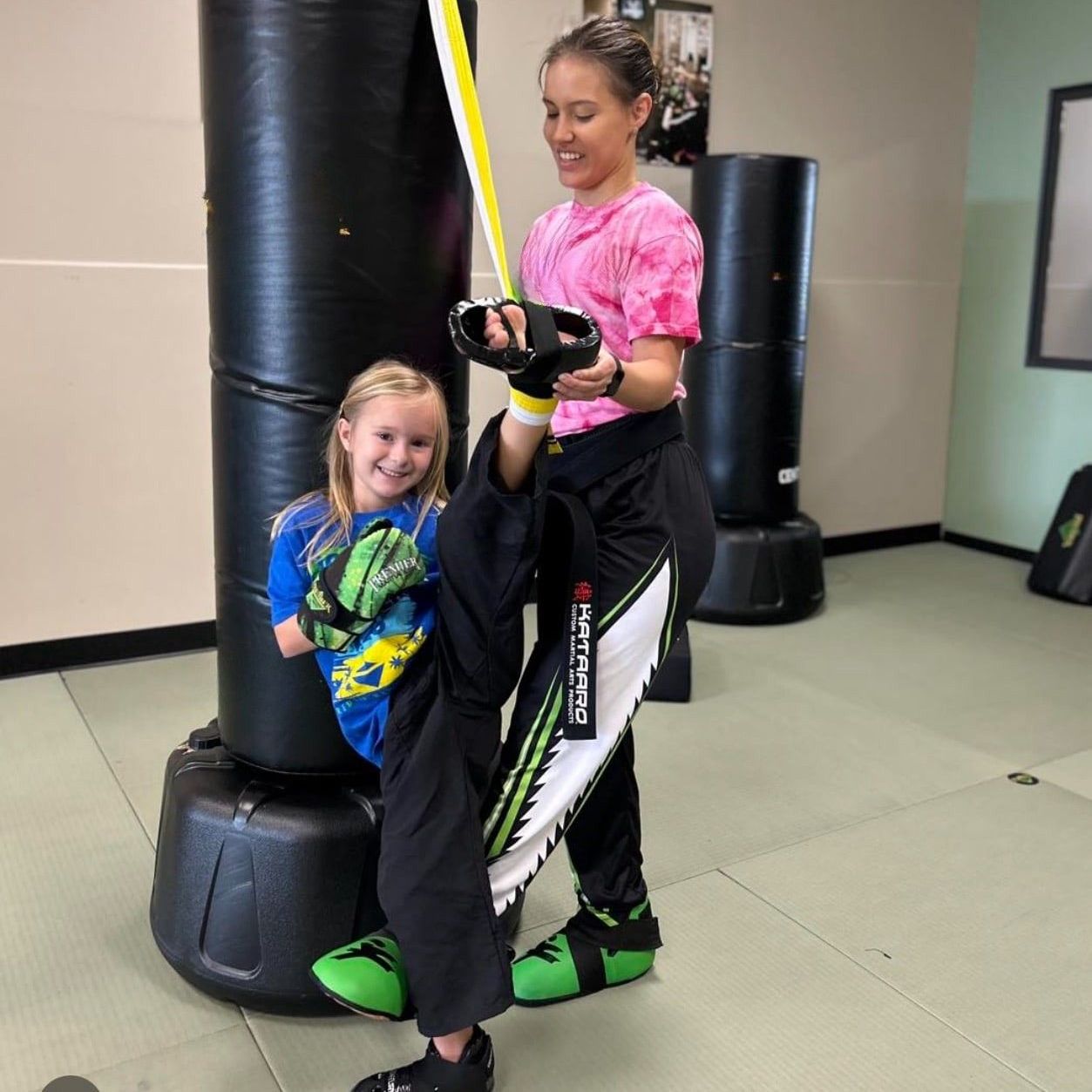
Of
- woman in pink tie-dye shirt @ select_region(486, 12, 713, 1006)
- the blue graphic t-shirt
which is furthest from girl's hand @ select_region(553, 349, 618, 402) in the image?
the blue graphic t-shirt

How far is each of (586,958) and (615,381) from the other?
1023 millimetres

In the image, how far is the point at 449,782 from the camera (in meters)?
1.57

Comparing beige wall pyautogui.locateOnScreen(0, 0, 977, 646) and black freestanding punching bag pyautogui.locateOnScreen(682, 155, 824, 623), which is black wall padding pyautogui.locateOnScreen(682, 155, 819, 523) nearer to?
black freestanding punching bag pyautogui.locateOnScreen(682, 155, 824, 623)

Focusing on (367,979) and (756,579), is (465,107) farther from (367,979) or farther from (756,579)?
(756,579)

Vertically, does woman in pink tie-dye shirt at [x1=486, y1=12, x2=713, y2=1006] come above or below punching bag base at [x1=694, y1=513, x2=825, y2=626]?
above

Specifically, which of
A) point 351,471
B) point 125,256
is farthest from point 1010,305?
point 351,471

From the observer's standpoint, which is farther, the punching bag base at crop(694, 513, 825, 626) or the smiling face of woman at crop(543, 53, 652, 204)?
the punching bag base at crop(694, 513, 825, 626)

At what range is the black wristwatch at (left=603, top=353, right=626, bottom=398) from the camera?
4.76 ft

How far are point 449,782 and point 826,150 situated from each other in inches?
160

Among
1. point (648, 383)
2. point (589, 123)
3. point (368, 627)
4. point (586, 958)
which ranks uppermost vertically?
point (589, 123)

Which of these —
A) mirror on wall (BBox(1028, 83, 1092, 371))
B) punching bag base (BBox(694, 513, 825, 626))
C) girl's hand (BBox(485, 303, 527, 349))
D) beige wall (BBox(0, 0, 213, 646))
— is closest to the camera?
girl's hand (BBox(485, 303, 527, 349))

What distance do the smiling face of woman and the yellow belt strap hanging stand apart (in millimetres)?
117

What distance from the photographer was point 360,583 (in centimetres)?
154

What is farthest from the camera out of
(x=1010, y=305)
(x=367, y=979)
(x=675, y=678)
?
(x=1010, y=305)
